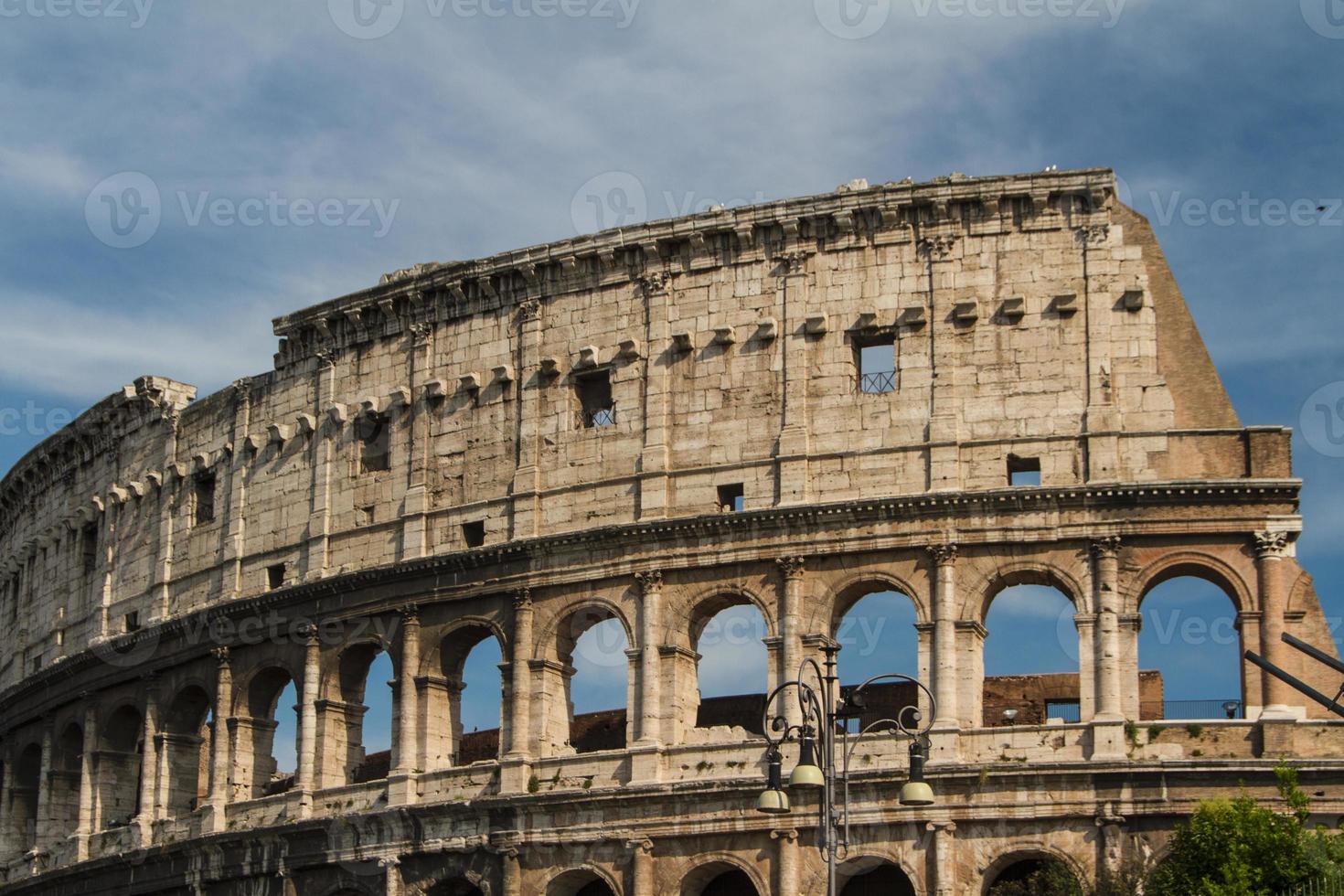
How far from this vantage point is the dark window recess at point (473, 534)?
4856 cm

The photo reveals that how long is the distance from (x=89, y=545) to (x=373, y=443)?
1288cm

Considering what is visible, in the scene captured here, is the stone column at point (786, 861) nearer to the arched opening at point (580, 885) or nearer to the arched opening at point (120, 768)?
the arched opening at point (580, 885)

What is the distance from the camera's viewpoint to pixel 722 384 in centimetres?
4641

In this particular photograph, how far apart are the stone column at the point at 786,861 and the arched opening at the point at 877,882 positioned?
3.13ft

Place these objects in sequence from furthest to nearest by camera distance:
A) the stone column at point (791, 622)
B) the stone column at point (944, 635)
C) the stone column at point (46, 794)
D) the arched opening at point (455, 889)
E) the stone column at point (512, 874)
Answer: the stone column at point (46, 794) < the arched opening at point (455, 889) < the stone column at point (512, 874) < the stone column at point (791, 622) < the stone column at point (944, 635)

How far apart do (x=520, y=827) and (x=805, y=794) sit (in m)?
6.10

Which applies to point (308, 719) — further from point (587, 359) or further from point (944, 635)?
point (944, 635)

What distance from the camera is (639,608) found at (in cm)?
4578

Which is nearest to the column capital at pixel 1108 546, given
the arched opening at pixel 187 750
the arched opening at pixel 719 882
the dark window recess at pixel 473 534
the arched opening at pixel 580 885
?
the arched opening at pixel 719 882

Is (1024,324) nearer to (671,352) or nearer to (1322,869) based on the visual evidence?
(671,352)

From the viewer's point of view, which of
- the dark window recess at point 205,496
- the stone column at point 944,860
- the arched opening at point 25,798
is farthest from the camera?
the arched opening at point 25,798

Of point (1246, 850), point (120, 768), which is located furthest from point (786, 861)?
point (120, 768)

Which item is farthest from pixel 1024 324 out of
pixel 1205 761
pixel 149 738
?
pixel 149 738

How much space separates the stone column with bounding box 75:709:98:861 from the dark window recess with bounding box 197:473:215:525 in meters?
5.52
